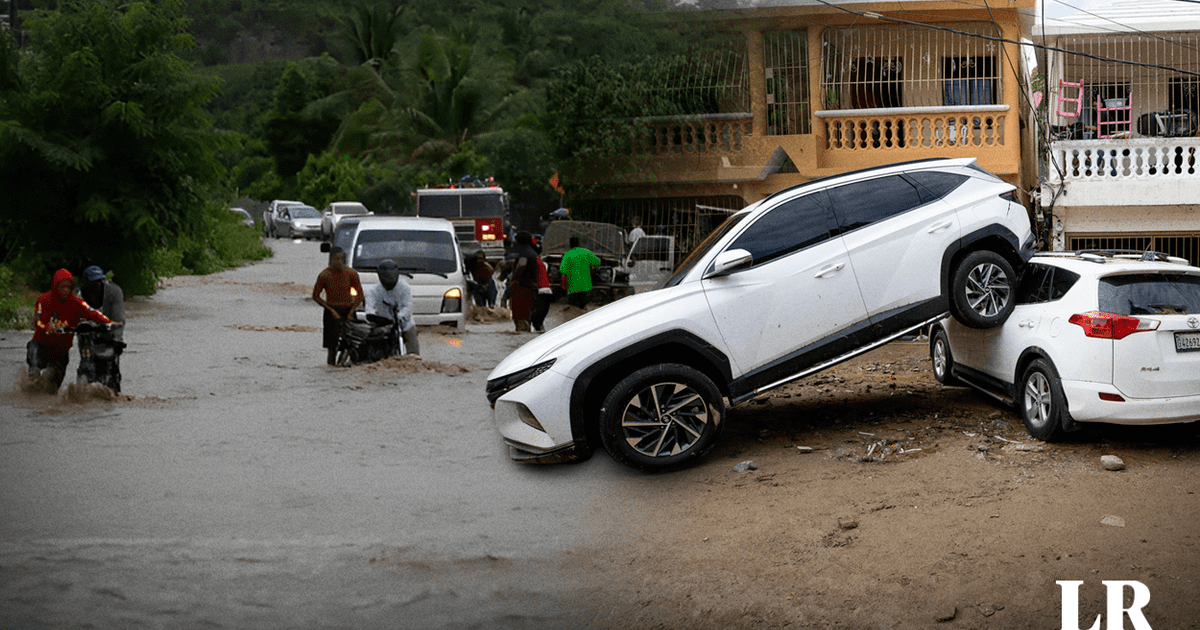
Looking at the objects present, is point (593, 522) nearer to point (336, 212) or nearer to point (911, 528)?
point (911, 528)

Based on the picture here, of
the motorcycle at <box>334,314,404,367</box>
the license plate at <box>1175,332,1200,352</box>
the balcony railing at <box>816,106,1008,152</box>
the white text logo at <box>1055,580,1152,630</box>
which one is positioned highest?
the balcony railing at <box>816,106,1008,152</box>

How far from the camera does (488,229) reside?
24.5 meters

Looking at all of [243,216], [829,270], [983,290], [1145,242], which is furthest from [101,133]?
[243,216]

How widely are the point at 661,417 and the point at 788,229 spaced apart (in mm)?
1717

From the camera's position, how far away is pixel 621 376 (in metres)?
7.85

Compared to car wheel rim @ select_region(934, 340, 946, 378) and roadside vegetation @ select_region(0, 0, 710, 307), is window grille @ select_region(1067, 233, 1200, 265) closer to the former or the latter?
roadside vegetation @ select_region(0, 0, 710, 307)

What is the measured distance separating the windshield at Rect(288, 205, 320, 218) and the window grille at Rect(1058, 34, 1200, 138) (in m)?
31.3

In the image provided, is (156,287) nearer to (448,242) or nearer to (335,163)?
(448,242)

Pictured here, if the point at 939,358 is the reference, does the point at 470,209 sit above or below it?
above

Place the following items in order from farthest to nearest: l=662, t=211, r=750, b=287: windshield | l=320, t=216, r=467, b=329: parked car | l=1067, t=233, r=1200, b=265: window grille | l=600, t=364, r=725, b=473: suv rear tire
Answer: l=1067, t=233, r=1200, b=265: window grille, l=320, t=216, r=467, b=329: parked car, l=662, t=211, r=750, b=287: windshield, l=600, t=364, r=725, b=473: suv rear tire

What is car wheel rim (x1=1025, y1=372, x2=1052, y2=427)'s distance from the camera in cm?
775

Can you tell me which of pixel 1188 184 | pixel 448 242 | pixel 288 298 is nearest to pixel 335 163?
pixel 288 298

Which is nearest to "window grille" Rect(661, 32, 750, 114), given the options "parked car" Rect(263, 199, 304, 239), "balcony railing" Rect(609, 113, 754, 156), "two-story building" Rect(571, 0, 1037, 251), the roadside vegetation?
"two-story building" Rect(571, 0, 1037, 251)

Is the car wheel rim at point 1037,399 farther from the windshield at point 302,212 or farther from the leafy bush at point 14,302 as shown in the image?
the windshield at point 302,212
